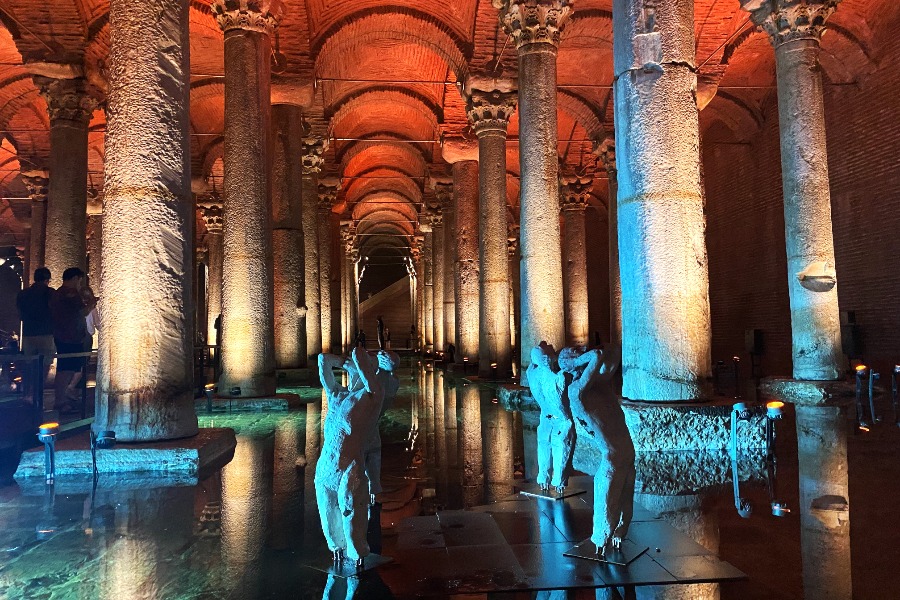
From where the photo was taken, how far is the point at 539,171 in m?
9.52

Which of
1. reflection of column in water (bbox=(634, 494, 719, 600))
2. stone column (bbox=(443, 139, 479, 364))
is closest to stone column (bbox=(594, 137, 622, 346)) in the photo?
stone column (bbox=(443, 139, 479, 364))

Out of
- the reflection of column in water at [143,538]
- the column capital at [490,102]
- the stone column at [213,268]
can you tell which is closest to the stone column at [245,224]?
the reflection of column in water at [143,538]

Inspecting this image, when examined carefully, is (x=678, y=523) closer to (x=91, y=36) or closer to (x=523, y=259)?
(x=523, y=259)

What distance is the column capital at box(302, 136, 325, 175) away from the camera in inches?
628

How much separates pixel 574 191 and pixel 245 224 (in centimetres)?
1551

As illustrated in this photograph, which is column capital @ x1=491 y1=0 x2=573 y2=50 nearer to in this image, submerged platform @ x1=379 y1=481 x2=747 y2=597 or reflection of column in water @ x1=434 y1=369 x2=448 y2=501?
reflection of column in water @ x1=434 y1=369 x2=448 y2=501

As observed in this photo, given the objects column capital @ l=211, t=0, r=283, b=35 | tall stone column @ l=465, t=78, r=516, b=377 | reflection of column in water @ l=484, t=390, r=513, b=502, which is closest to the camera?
reflection of column in water @ l=484, t=390, r=513, b=502

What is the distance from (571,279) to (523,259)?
468 inches

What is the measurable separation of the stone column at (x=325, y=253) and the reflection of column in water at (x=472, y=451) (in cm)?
868

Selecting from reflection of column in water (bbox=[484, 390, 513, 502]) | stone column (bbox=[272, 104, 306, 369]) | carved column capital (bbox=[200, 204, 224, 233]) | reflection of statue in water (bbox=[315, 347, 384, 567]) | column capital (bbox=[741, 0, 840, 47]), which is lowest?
reflection of column in water (bbox=[484, 390, 513, 502])

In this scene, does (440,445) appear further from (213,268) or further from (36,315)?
(213,268)

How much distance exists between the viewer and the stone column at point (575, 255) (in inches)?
813

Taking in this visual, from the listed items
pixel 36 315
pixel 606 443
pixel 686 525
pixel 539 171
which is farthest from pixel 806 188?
pixel 36 315

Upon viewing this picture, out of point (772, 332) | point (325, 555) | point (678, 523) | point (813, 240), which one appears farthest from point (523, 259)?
point (772, 332)
